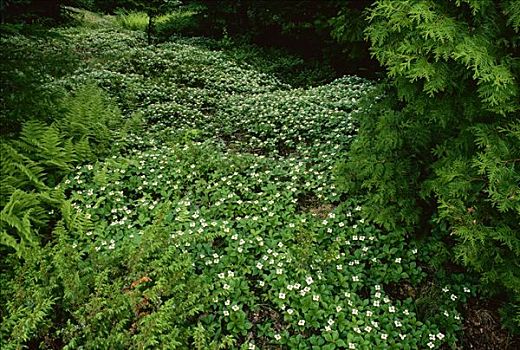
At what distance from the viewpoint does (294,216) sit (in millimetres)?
4820

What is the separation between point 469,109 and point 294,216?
2.06 m

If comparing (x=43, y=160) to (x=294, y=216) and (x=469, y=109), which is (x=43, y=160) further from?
(x=469, y=109)

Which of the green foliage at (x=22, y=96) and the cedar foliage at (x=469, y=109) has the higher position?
the cedar foliage at (x=469, y=109)

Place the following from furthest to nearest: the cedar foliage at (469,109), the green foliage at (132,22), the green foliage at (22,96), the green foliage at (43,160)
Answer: the green foliage at (132,22) → the green foliage at (22,96) → the green foliage at (43,160) → the cedar foliage at (469,109)

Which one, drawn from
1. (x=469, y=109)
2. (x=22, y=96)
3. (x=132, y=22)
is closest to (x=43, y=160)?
(x=22, y=96)

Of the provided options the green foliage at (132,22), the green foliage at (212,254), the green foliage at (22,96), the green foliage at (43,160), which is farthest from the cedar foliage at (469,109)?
the green foliage at (132,22)

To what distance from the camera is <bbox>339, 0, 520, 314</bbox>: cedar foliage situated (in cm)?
348

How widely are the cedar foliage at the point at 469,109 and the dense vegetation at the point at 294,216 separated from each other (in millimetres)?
17

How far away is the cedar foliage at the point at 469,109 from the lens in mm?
3480

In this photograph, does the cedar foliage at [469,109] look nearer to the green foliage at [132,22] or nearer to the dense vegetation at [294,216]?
the dense vegetation at [294,216]

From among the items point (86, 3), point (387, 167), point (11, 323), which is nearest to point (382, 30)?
point (387, 167)

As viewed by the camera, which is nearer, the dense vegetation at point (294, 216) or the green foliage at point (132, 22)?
the dense vegetation at point (294, 216)

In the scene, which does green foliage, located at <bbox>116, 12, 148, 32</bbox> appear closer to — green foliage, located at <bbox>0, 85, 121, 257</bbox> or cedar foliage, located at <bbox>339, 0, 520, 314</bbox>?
green foliage, located at <bbox>0, 85, 121, 257</bbox>

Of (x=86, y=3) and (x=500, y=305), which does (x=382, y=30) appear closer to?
(x=500, y=305)
